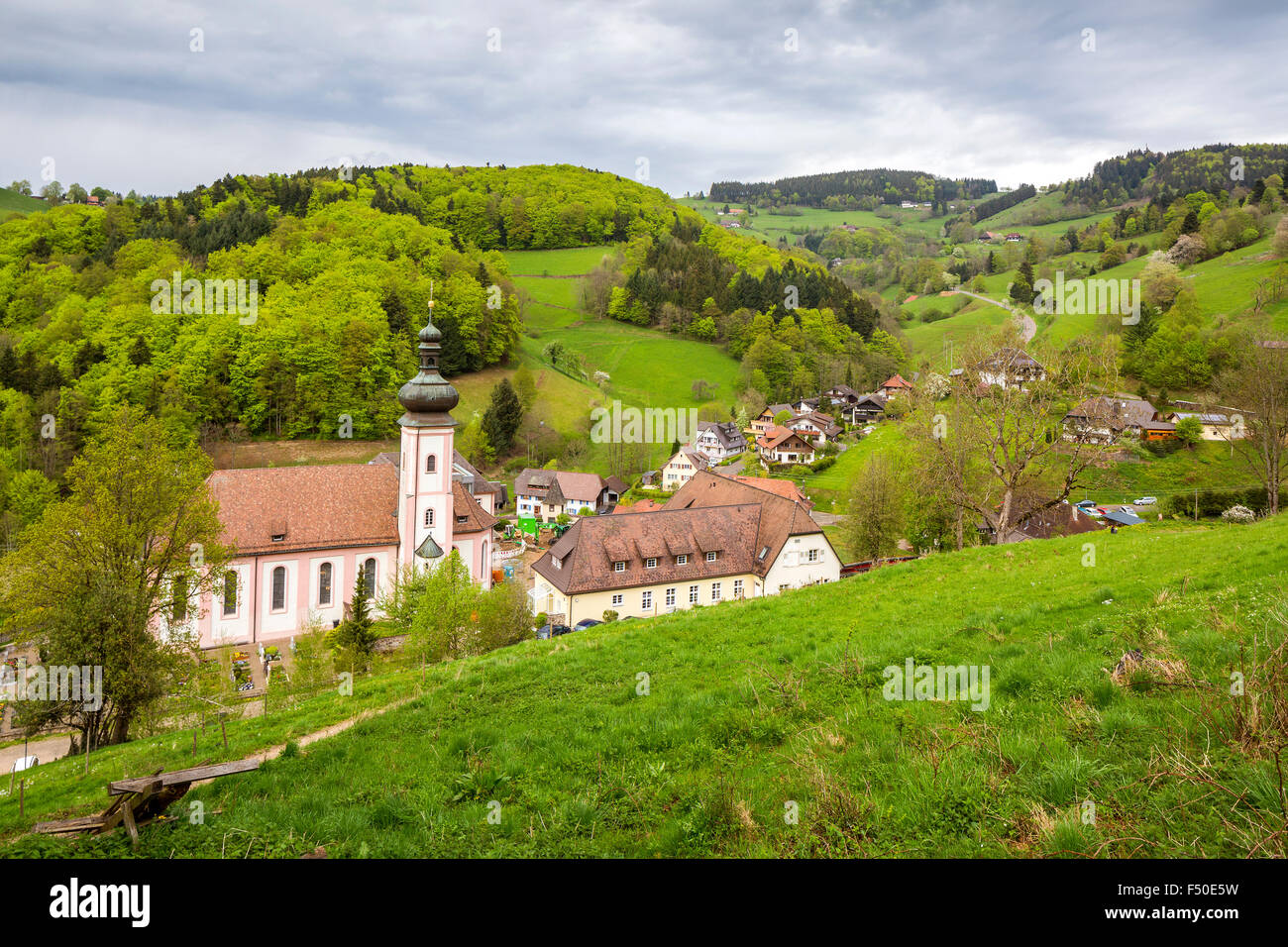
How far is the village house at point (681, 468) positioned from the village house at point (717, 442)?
22.4 feet

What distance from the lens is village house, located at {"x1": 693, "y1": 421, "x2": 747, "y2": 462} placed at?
8538 cm

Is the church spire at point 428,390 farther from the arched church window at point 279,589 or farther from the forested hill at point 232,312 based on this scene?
the forested hill at point 232,312

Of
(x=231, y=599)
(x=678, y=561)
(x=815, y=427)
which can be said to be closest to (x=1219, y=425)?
(x=815, y=427)

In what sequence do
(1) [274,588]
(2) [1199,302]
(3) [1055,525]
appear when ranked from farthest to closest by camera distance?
(2) [1199,302] → (3) [1055,525] → (1) [274,588]

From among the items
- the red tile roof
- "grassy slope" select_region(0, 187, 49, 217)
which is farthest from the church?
"grassy slope" select_region(0, 187, 49, 217)

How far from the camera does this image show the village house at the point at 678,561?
3644 centimetres

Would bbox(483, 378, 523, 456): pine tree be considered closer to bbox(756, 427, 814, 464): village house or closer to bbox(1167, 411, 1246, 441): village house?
bbox(756, 427, 814, 464): village house

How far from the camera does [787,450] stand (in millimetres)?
82812

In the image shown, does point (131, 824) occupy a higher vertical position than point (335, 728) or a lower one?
higher

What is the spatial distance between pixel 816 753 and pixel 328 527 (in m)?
36.2

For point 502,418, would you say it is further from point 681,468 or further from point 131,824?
point 131,824

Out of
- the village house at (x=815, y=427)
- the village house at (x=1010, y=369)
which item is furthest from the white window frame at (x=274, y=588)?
the village house at (x=815, y=427)

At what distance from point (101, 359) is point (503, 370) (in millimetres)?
44906
